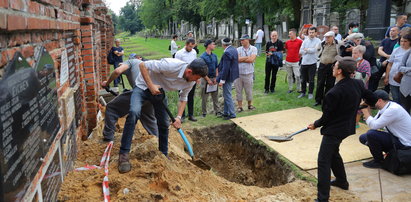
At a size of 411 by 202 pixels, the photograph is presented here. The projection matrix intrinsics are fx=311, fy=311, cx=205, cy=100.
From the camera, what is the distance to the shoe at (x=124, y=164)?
3.90 meters

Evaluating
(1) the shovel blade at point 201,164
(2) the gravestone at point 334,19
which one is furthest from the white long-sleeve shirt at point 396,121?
(2) the gravestone at point 334,19

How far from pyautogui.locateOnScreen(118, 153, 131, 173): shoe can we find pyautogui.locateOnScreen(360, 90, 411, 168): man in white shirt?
3.32m

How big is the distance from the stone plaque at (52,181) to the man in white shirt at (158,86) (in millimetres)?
881

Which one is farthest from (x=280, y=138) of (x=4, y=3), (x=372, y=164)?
(x=4, y=3)

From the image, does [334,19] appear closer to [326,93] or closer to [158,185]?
[326,93]

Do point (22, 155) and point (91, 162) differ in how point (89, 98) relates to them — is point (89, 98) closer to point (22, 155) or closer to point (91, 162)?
point (91, 162)

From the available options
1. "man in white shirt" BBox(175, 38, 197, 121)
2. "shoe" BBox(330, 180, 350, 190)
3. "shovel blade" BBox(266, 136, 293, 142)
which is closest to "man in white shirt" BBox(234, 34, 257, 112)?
"man in white shirt" BBox(175, 38, 197, 121)

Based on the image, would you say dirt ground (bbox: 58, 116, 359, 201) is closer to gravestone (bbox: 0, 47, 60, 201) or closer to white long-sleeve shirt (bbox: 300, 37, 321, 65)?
gravestone (bbox: 0, 47, 60, 201)

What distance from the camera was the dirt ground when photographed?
3369mm

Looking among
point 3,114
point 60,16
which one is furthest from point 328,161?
point 60,16

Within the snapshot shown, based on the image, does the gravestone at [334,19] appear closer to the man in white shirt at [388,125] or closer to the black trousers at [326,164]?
the man in white shirt at [388,125]

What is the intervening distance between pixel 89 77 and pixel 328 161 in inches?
166

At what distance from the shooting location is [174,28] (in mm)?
56094

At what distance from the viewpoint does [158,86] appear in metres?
4.36
